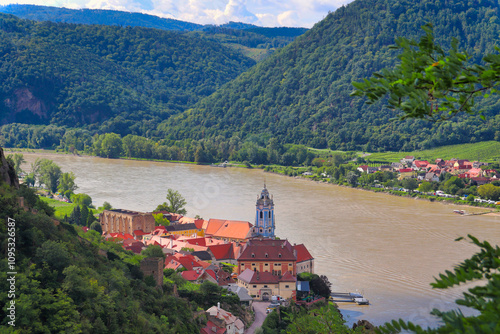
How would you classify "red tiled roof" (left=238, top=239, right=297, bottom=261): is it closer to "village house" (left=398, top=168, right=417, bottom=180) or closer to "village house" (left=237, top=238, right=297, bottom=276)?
"village house" (left=237, top=238, right=297, bottom=276)

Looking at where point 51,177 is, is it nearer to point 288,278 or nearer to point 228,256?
point 228,256

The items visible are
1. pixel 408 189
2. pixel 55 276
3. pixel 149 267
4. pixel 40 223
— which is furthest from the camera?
pixel 408 189

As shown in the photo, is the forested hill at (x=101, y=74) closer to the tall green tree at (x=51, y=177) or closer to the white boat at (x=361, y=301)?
the tall green tree at (x=51, y=177)

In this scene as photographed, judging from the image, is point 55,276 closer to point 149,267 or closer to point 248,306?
point 149,267

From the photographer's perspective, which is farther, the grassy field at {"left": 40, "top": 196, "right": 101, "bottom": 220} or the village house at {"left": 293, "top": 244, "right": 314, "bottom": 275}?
the grassy field at {"left": 40, "top": 196, "right": 101, "bottom": 220}

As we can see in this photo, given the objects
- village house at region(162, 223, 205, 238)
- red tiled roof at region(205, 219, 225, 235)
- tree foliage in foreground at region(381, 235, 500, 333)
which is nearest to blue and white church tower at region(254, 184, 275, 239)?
red tiled roof at region(205, 219, 225, 235)

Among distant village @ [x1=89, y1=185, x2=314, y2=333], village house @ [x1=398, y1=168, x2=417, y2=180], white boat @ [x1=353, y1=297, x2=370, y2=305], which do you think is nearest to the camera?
white boat @ [x1=353, y1=297, x2=370, y2=305]

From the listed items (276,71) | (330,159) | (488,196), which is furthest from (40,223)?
(276,71)

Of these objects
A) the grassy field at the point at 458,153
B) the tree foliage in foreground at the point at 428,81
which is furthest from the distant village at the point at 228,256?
the grassy field at the point at 458,153
